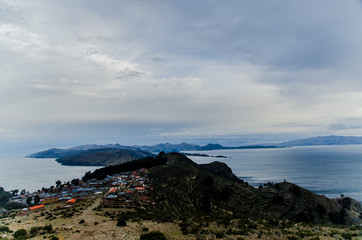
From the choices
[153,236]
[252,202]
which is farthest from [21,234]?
[252,202]

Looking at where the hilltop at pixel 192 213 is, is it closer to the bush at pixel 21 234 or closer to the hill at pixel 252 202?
the hill at pixel 252 202

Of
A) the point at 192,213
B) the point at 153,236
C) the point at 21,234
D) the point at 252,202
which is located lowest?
the point at 252,202

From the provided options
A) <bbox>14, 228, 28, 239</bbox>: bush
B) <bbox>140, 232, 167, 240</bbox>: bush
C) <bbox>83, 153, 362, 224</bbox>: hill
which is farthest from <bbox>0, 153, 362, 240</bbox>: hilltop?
<bbox>140, 232, 167, 240</bbox>: bush

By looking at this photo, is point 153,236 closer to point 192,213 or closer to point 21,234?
point 21,234

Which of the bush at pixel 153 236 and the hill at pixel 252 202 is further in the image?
the hill at pixel 252 202

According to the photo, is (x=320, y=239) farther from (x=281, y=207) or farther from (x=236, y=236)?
(x=281, y=207)

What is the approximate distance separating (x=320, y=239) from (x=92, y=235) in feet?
85.9

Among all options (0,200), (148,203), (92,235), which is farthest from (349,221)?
(0,200)

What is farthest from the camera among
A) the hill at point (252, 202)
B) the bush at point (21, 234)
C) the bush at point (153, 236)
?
the hill at point (252, 202)

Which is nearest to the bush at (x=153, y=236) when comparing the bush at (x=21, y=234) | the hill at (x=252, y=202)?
the bush at (x=21, y=234)

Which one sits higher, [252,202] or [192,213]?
[192,213]

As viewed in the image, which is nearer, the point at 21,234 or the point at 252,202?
the point at 21,234

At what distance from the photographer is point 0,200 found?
90.7 metres

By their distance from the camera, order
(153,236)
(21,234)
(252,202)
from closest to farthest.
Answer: (153,236), (21,234), (252,202)
